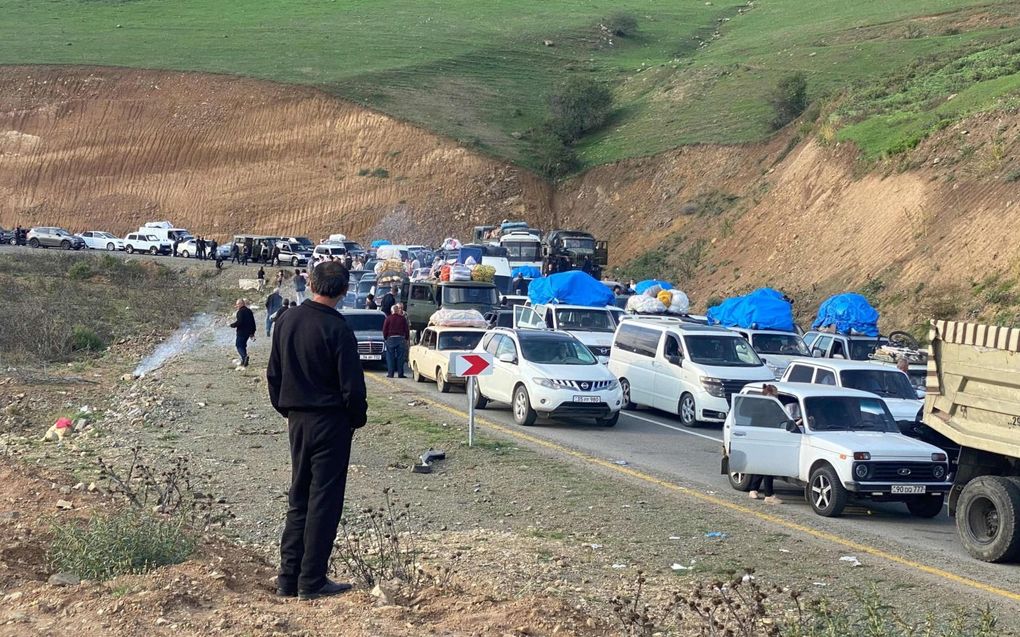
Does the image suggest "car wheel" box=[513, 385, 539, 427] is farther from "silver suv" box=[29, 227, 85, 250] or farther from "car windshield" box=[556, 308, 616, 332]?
"silver suv" box=[29, 227, 85, 250]

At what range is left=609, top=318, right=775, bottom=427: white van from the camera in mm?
20766

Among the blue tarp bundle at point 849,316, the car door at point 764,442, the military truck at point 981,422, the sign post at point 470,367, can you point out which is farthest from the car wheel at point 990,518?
the blue tarp bundle at point 849,316

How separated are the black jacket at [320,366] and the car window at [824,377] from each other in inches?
491

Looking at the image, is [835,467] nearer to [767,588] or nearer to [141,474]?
[767,588]

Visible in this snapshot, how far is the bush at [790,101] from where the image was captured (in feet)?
207

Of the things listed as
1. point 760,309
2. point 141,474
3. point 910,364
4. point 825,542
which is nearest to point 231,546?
point 141,474

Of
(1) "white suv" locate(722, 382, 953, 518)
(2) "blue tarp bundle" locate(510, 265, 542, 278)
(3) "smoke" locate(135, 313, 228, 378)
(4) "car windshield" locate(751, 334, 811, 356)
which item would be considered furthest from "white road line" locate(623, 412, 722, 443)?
(2) "blue tarp bundle" locate(510, 265, 542, 278)

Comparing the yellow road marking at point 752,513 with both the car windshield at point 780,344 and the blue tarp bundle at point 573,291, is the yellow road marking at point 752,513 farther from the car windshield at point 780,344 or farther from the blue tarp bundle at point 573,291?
the blue tarp bundle at point 573,291

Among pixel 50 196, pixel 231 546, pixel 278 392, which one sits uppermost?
pixel 50 196

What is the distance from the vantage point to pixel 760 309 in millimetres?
28375

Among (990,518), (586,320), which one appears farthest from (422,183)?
(990,518)

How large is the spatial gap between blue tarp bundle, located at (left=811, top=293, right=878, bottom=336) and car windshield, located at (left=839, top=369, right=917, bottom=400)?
10183 millimetres

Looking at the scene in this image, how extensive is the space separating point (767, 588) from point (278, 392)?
3.79 m

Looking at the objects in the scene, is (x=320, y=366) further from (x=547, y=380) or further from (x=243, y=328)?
(x=243, y=328)
